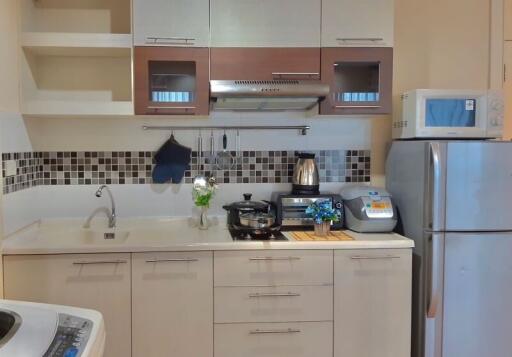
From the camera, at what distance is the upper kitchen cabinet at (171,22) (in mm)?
2387

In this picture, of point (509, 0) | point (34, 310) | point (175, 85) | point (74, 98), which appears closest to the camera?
point (34, 310)

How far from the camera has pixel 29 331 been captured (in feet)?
3.56

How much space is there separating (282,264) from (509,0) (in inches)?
85.4

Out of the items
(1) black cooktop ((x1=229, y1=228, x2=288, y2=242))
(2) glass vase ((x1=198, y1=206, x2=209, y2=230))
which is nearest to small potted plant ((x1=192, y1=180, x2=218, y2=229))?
(2) glass vase ((x1=198, y1=206, x2=209, y2=230))

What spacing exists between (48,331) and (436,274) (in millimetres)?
1809

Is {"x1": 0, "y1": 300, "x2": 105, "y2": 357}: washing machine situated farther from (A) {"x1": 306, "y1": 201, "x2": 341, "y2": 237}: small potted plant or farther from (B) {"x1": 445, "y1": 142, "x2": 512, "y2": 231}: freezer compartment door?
(B) {"x1": 445, "y1": 142, "x2": 512, "y2": 231}: freezer compartment door

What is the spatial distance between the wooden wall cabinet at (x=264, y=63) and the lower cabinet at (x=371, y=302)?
0.96 meters

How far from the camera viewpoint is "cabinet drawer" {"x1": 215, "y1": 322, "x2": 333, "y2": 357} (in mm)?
2264

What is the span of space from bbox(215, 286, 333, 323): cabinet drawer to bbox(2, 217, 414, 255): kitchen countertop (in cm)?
21

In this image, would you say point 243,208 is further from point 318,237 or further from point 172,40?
point 172,40

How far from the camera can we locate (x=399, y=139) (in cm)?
271

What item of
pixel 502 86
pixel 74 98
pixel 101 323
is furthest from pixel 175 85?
pixel 502 86

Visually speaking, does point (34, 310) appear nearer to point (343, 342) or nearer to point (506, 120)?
point (343, 342)

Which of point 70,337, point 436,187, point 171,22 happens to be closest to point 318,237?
point 436,187
